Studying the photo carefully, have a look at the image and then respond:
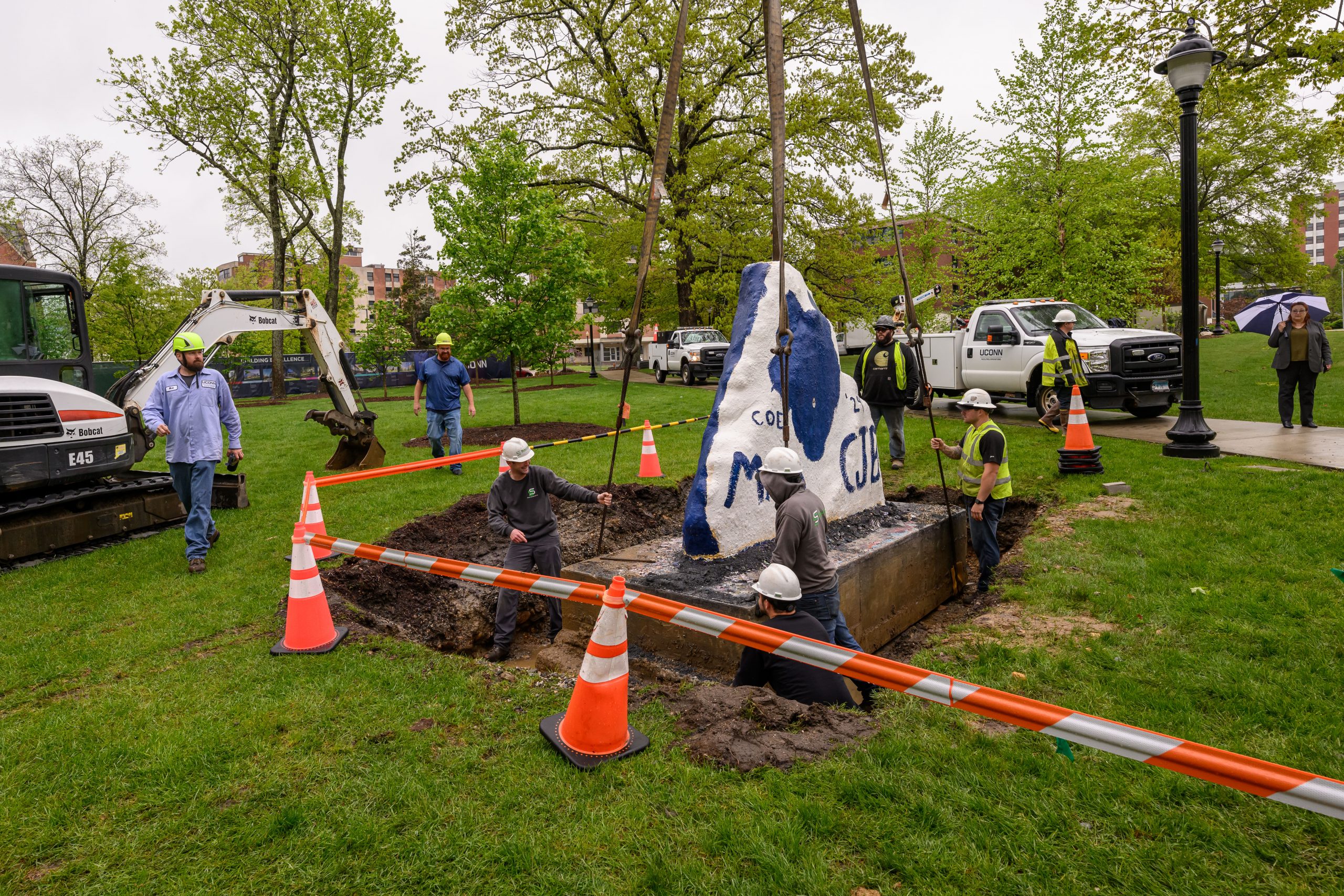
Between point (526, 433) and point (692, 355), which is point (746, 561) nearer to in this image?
point (526, 433)

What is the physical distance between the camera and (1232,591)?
17.3 feet

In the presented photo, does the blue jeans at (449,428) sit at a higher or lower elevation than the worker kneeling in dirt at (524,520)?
higher

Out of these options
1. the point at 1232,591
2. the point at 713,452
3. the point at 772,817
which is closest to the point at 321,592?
the point at 713,452

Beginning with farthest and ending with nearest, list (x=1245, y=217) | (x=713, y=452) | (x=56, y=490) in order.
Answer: (x=1245, y=217), (x=56, y=490), (x=713, y=452)

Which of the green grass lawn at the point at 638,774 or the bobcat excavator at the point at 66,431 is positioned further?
the bobcat excavator at the point at 66,431

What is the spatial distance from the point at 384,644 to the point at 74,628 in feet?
8.62

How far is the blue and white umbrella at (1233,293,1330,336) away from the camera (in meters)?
10.8

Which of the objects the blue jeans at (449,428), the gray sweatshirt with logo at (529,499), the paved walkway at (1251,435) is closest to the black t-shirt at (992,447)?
the gray sweatshirt with logo at (529,499)

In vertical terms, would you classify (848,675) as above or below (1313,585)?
above

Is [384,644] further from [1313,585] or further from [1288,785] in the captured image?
[1313,585]

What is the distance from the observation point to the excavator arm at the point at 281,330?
30.8 feet

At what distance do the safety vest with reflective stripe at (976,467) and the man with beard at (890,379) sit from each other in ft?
10.5

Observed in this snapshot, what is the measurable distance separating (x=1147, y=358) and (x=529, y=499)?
1109 cm

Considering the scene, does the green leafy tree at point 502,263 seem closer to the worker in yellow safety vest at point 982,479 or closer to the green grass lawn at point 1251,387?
the worker in yellow safety vest at point 982,479
